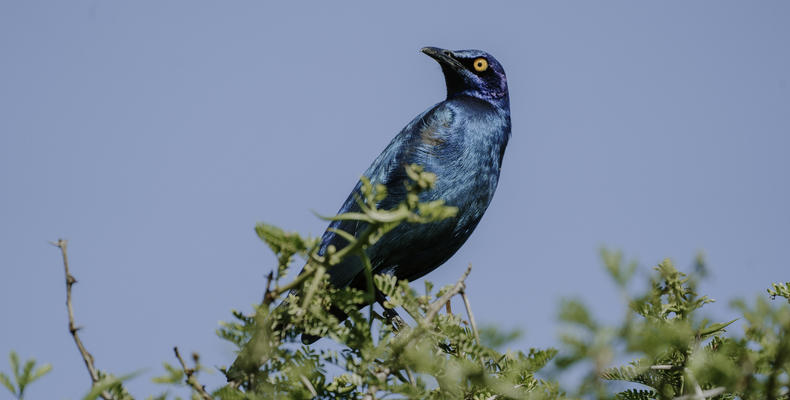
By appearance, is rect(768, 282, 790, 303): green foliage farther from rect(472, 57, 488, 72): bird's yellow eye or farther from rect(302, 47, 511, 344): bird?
rect(472, 57, 488, 72): bird's yellow eye

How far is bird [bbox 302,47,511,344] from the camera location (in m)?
4.86

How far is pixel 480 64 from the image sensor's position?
625cm

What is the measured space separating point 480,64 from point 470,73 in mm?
126

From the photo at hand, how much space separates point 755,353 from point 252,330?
1073 millimetres

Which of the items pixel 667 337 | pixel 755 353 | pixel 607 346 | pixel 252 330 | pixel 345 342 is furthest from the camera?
pixel 345 342

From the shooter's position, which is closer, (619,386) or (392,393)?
(392,393)

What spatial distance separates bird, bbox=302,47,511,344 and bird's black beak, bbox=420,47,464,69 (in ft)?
1.86

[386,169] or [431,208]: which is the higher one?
[386,169]

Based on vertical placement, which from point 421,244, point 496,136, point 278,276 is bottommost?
point 278,276

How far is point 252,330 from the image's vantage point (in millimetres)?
1815

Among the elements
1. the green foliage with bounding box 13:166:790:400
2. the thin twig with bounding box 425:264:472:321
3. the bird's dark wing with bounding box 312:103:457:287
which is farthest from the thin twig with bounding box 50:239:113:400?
the bird's dark wing with bounding box 312:103:457:287

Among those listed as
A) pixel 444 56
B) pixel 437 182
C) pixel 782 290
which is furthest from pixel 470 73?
pixel 782 290

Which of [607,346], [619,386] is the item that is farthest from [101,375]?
[619,386]

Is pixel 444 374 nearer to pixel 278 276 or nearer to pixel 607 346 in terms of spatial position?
pixel 278 276
